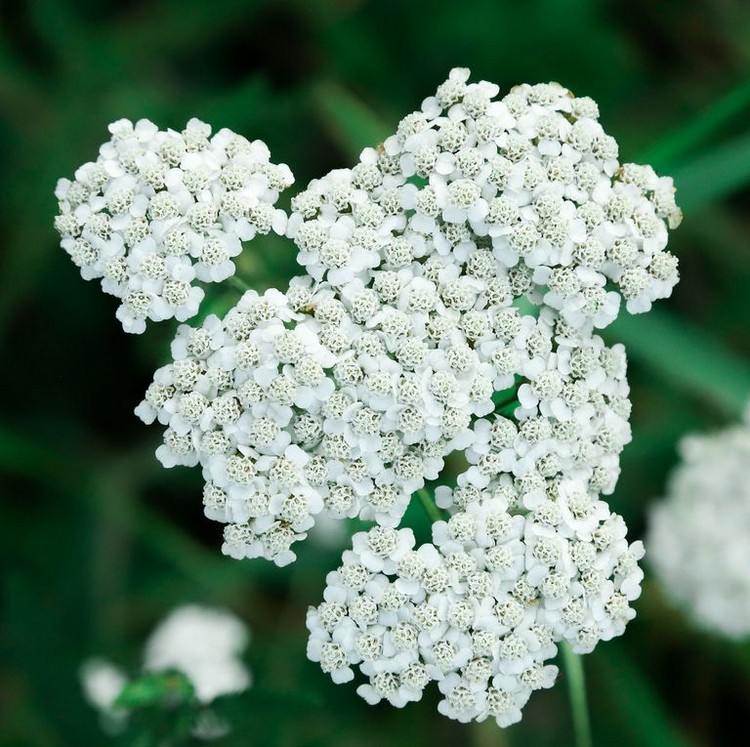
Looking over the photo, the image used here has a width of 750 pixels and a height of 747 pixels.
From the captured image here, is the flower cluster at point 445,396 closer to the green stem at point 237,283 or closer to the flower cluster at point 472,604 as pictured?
the flower cluster at point 472,604

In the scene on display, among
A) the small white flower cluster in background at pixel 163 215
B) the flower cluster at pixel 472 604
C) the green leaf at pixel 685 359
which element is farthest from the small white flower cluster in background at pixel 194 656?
the green leaf at pixel 685 359

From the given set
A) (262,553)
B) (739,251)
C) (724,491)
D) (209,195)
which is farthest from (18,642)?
(739,251)

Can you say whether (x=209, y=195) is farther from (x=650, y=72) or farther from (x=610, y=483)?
(x=650, y=72)

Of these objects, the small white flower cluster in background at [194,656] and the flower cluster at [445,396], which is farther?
the small white flower cluster in background at [194,656]

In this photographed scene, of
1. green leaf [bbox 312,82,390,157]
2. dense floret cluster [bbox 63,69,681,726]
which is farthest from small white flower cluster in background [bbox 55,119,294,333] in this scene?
green leaf [bbox 312,82,390,157]

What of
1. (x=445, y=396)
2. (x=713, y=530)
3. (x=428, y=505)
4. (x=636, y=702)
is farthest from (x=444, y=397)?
(x=636, y=702)

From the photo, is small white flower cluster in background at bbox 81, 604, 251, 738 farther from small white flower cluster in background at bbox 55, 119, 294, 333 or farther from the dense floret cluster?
small white flower cluster in background at bbox 55, 119, 294, 333

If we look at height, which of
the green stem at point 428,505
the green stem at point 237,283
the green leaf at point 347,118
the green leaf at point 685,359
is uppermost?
the green leaf at point 347,118
